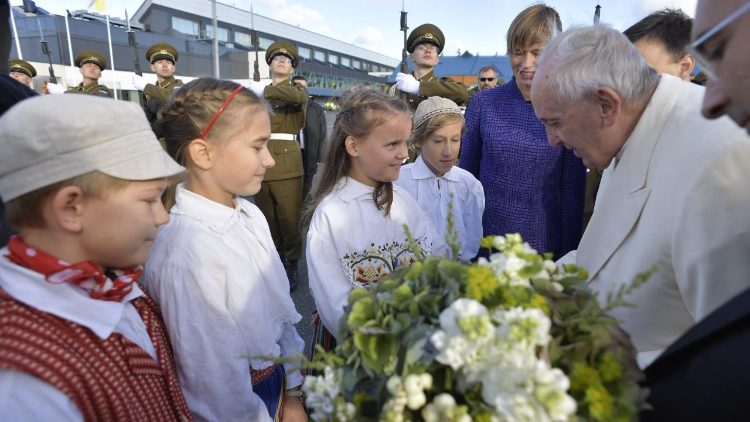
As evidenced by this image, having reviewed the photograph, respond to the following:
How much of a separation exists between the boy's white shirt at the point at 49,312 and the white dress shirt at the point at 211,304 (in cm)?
24

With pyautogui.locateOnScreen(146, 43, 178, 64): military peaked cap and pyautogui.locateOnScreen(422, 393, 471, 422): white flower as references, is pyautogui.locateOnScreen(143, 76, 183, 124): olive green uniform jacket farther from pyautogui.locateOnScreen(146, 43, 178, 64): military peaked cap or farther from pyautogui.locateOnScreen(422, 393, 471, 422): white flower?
pyautogui.locateOnScreen(422, 393, 471, 422): white flower

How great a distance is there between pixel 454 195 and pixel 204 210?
1.84m

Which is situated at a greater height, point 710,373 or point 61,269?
point 61,269

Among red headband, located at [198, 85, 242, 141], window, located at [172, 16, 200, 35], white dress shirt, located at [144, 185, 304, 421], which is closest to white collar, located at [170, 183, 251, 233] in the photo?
white dress shirt, located at [144, 185, 304, 421]

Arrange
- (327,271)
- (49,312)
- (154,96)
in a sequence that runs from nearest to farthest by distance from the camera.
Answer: (49,312)
(327,271)
(154,96)

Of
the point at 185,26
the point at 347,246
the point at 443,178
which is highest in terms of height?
the point at 185,26

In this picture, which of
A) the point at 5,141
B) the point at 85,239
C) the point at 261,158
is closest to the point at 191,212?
the point at 261,158

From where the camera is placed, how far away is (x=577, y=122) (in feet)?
5.82

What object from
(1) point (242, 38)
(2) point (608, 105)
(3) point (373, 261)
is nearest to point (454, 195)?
(3) point (373, 261)

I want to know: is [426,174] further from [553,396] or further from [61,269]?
[553,396]

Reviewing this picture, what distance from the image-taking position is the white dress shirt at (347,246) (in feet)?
6.93

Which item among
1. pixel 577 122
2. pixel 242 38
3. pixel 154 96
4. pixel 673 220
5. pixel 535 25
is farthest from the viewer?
pixel 242 38

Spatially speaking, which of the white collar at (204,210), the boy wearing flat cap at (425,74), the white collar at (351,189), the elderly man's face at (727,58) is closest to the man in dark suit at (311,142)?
the boy wearing flat cap at (425,74)

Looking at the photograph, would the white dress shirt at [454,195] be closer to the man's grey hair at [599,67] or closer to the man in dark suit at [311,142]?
the man's grey hair at [599,67]
